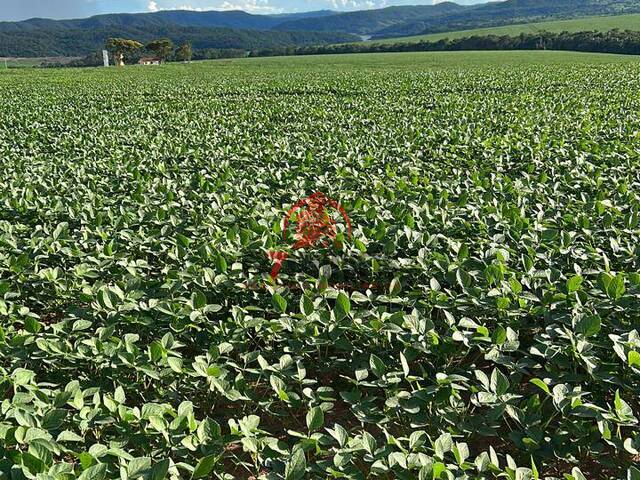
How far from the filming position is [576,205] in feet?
16.1

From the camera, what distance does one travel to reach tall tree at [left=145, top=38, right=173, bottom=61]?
9025 centimetres

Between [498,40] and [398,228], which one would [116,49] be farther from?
[398,228]

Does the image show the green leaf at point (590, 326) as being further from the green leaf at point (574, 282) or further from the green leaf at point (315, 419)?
the green leaf at point (315, 419)

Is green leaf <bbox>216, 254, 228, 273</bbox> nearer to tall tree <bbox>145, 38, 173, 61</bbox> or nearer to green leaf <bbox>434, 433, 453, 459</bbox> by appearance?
green leaf <bbox>434, 433, 453, 459</bbox>

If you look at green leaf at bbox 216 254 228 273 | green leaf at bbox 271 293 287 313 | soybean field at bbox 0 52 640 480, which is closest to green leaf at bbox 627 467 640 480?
soybean field at bbox 0 52 640 480

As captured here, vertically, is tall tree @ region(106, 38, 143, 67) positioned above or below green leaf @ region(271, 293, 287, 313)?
above

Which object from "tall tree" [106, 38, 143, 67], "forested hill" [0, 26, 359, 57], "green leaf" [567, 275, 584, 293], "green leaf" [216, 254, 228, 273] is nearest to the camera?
"green leaf" [567, 275, 584, 293]

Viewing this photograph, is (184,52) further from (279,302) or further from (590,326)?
Result: (590,326)

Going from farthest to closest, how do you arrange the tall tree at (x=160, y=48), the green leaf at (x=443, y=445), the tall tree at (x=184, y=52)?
the tall tree at (x=184, y=52) → the tall tree at (x=160, y=48) → the green leaf at (x=443, y=445)

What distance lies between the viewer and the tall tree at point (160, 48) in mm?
90250

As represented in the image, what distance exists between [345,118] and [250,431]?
40.2 ft

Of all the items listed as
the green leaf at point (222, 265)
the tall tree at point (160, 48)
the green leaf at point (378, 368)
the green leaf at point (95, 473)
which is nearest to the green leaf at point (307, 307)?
the green leaf at point (378, 368)

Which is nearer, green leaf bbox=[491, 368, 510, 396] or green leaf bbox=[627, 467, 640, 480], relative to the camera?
green leaf bbox=[627, 467, 640, 480]

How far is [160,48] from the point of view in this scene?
9125 centimetres
